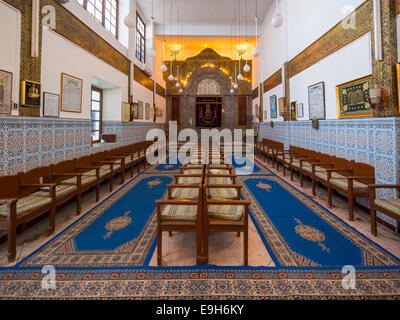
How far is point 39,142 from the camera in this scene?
3.56 metres

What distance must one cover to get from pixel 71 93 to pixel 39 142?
1.59 metres

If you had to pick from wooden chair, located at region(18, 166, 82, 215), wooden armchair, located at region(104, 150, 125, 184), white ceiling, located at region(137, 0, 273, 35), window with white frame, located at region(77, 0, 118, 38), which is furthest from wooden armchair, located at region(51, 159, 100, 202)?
white ceiling, located at region(137, 0, 273, 35)

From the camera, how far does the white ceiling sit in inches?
365

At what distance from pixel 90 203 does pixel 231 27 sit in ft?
39.3

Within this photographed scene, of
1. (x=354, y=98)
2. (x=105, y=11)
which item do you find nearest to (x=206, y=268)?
(x=354, y=98)

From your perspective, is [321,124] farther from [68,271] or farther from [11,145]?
[11,145]

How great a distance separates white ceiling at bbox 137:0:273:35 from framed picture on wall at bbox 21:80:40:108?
7.66 m

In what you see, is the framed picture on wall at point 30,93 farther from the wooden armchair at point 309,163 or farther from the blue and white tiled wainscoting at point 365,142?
the blue and white tiled wainscoting at point 365,142

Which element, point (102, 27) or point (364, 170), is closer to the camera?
point (364, 170)

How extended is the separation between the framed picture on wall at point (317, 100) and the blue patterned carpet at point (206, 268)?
3.20 m

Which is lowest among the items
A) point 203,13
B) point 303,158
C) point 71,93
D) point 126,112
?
point 303,158

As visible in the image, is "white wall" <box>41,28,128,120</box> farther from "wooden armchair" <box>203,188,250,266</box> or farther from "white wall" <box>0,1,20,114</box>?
"wooden armchair" <box>203,188,250,266</box>

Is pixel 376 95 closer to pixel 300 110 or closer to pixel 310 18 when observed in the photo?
pixel 300 110
